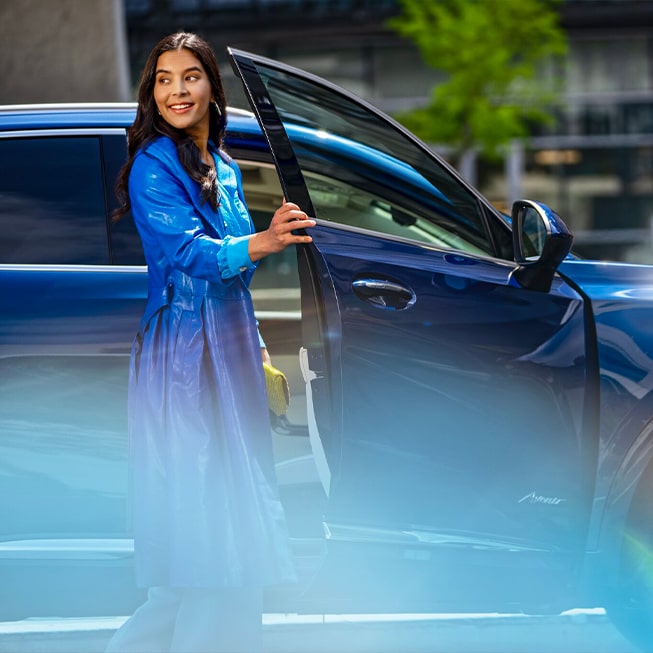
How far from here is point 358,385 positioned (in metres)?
2.51

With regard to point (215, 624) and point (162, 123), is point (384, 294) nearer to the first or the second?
point (162, 123)

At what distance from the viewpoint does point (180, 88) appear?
231 centimetres

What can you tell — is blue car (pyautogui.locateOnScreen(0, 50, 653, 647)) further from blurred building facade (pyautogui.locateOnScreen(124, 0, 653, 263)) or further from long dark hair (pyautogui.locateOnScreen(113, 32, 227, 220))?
blurred building facade (pyautogui.locateOnScreen(124, 0, 653, 263))

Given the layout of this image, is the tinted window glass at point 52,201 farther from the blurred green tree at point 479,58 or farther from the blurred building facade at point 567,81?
the blurred building facade at point 567,81

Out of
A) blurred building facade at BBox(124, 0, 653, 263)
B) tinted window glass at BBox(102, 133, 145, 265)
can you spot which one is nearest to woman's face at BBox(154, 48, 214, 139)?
tinted window glass at BBox(102, 133, 145, 265)

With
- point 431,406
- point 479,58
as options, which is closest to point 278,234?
point 431,406

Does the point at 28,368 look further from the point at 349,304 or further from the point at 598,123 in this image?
the point at 598,123

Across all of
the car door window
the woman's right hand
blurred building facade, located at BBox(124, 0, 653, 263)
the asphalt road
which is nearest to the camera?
the woman's right hand

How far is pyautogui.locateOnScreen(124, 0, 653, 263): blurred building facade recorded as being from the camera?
1410 centimetres

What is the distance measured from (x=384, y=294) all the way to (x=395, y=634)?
1.19 metres

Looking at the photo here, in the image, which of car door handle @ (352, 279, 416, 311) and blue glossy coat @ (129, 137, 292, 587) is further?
car door handle @ (352, 279, 416, 311)

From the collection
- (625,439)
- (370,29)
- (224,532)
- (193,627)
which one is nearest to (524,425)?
(625,439)

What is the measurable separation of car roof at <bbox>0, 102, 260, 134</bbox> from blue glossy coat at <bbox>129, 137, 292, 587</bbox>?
2.05 ft

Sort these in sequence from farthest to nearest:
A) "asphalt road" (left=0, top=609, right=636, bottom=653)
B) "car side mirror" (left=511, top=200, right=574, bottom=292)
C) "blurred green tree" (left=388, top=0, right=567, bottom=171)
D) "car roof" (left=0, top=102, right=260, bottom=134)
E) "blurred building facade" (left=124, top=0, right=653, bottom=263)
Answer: "blurred building facade" (left=124, top=0, right=653, bottom=263), "blurred green tree" (left=388, top=0, right=567, bottom=171), "asphalt road" (left=0, top=609, right=636, bottom=653), "car roof" (left=0, top=102, right=260, bottom=134), "car side mirror" (left=511, top=200, right=574, bottom=292)
